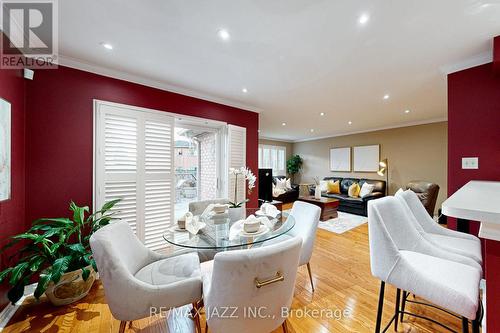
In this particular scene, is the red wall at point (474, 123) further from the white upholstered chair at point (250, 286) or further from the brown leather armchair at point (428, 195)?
the white upholstered chair at point (250, 286)

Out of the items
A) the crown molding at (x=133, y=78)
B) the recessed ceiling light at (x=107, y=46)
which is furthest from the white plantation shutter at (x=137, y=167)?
the recessed ceiling light at (x=107, y=46)

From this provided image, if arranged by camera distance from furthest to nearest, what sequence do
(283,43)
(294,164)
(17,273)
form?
(294,164)
(283,43)
(17,273)

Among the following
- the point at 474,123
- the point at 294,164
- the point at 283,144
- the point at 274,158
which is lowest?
the point at 294,164

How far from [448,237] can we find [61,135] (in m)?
3.91

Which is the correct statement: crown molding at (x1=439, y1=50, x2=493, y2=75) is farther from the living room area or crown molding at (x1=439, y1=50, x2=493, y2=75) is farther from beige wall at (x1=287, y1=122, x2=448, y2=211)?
beige wall at (x1=287, y1=122, x2=448, y2=211)

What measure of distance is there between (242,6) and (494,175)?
120 inches

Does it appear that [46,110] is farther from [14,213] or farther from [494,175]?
[494,175]

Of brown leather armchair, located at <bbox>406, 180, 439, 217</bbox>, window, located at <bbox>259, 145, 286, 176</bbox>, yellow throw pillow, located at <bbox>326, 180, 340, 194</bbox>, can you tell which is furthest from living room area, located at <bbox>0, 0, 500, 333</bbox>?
window, located at <bbox>259, 145, 286, 176</bbox>

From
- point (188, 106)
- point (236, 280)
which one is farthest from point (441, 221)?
point (188, 106)

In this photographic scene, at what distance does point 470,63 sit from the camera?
86.7 inches

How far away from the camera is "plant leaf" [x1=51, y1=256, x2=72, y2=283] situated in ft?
5.05

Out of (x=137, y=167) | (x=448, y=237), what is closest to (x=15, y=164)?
(x=137, y=167)

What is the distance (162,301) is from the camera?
3.92 feet

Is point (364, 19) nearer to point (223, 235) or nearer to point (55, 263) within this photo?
point (223, 235)
